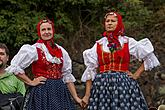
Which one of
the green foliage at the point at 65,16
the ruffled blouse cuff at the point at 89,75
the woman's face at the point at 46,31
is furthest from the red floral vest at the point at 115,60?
the green foliage at the point at 65,16

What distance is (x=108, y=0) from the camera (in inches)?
253

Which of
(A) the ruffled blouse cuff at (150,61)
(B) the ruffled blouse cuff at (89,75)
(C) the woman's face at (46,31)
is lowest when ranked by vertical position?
(B) the ruffled blouse cuff at (89,75)

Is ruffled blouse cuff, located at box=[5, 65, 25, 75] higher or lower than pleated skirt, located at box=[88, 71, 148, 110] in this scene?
higher

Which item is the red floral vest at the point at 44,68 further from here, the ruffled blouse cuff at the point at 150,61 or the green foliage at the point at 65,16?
the green foliage at the point at 65,16

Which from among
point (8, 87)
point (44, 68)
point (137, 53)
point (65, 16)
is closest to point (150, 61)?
point (137, 53)

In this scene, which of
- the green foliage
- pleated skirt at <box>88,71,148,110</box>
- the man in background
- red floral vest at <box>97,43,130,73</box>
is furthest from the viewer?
the green foliage

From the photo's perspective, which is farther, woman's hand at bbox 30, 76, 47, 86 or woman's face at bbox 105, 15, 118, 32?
woman's face at bbox 105, 15, 118, 32

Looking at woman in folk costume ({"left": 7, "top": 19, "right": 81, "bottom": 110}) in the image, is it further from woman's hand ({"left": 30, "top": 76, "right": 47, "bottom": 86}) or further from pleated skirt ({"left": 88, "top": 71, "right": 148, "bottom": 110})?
pleated skirt ({"left": 88, "top": 71, "right": 148, "bottom": 110})

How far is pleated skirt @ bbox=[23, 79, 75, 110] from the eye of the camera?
3700 millimetres

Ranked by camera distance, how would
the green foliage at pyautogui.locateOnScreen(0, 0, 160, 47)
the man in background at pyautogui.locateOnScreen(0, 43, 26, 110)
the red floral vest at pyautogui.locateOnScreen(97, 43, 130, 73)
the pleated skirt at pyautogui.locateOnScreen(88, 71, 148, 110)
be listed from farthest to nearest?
the green foliage at pyautogui.locateOnScreen(0, 0, 160, 47) < the man in background at pyautogui.locateOnScreen(0, 43, 26, 110) < the red floral vest at pyautogui.locateOnScreen(97, 43, 130, 73) < the pleated skirt at pyautogui.locateOnScreen(88, 71, 148, 110)

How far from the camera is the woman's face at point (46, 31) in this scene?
12.7 ft

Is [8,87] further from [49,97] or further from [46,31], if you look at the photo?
[46,31]

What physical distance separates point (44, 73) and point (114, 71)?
637 millimetres

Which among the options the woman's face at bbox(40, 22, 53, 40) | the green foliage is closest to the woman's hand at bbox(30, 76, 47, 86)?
the woman's face at bbox(40, 22, 53, 40)
